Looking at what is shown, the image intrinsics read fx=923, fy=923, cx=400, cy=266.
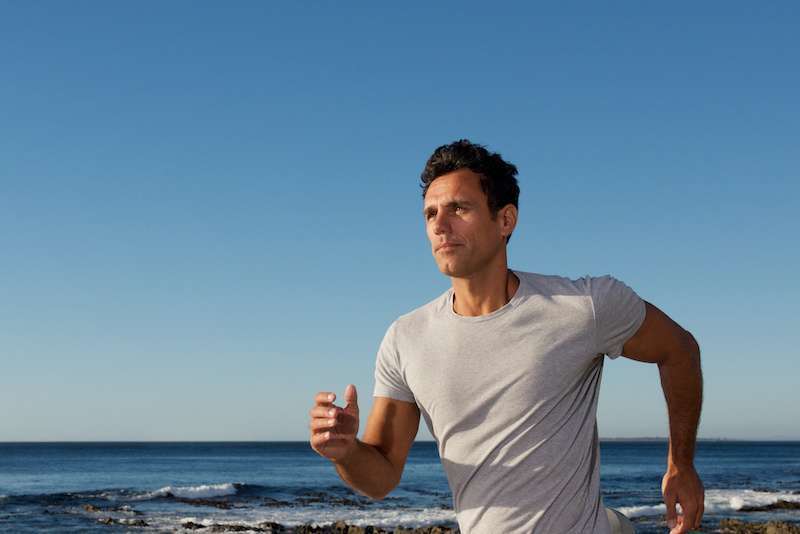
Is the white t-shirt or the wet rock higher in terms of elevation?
the white t-shirt

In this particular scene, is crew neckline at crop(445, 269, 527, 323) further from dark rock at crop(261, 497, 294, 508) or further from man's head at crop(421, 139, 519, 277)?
dark rock at crop(261, 497, 294, 508)

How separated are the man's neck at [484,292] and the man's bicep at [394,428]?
0.44 m

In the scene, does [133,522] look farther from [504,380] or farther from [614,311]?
[614,311]

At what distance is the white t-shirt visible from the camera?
10.2ft

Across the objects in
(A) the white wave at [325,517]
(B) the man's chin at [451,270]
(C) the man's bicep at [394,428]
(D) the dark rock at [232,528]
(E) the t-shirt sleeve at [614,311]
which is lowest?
(A) the white wave at [325,517]

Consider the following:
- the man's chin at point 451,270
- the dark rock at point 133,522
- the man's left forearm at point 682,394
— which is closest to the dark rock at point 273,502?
the dark rock at point 133,522

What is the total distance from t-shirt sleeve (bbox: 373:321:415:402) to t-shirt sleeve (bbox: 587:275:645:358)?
75 centimetres

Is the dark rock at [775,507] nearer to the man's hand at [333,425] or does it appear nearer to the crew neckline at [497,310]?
the crew neckline at [497,310]

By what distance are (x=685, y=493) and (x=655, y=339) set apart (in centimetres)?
58

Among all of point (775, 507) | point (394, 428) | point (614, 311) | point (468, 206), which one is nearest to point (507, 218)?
point (468, 206)

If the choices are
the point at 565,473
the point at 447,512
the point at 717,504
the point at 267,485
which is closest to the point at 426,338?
the point at 565,473

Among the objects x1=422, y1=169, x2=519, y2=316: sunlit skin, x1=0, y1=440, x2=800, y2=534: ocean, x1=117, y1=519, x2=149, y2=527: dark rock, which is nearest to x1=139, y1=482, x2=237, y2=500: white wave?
x1=0, y1=440, x2=800, y2=534: ocean

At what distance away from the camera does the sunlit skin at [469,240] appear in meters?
3.26

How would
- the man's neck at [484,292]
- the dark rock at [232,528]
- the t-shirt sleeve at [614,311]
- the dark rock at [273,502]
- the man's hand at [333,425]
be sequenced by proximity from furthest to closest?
the dark rock at [273,502] → the dark rock at [232,528] → the man's neck at [484,292] → the t-shirt sleeve at [614,311] → the man's hand at [333,425]
